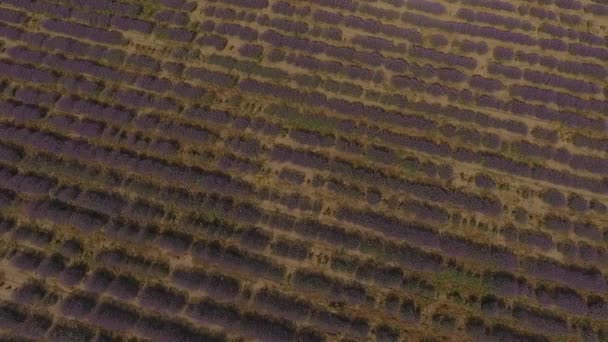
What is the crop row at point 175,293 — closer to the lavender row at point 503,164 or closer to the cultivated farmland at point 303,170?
the cultivated farmland at point 303,170

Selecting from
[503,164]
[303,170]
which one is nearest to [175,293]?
[303,170]

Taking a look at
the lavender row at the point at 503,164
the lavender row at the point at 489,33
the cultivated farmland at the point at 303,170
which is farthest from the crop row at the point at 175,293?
the lavender row at the point at 489,33

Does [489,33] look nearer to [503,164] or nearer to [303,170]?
[503,164]

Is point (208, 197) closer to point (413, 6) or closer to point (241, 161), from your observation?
point (241, 161)

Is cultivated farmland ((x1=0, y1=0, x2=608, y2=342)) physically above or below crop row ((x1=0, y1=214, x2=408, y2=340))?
above

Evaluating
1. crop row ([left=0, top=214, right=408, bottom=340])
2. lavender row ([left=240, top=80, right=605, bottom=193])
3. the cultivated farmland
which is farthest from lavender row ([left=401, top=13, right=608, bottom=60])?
crop row ([left=0, top=214, right=408, bottom=340])

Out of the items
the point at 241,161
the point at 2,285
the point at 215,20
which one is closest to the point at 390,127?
the point at 241,161

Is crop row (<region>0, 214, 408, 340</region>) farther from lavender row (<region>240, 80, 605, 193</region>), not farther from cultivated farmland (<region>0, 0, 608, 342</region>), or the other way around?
lavender row (<region>240, 80, 605, 193</region>)

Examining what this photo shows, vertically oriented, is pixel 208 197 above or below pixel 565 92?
below
